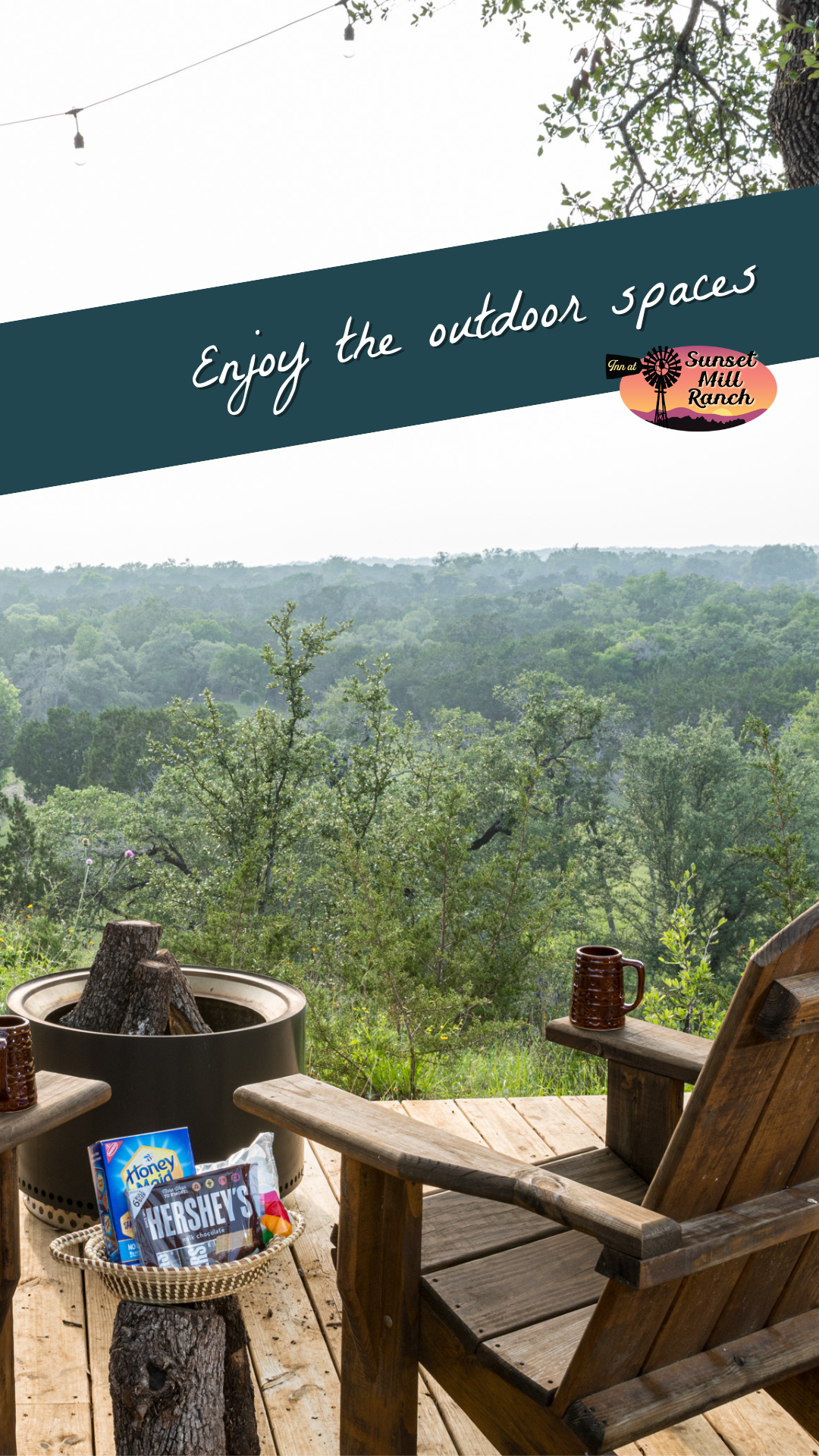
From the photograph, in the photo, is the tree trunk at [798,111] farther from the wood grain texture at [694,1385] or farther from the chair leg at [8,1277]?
the chair leg at [8,1277]

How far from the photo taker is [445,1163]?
107cm

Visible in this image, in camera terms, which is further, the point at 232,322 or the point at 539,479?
the point at 539,479

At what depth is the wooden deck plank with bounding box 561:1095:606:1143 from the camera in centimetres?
237

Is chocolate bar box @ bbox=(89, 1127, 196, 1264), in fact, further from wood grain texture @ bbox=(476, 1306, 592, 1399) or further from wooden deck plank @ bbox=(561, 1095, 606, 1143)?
wooden deck plank @ bbox=(561, 1095, 606, 1143)

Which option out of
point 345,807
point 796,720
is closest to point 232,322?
point 345,807

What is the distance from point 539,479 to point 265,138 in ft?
33.2

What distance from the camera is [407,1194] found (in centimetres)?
115

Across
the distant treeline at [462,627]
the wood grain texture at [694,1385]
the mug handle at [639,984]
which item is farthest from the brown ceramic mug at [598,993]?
the distant treeline at [462,627]

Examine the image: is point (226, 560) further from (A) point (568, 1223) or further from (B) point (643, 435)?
(A) point (568, 1223)

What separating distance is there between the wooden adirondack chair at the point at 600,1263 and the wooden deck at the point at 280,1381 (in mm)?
246

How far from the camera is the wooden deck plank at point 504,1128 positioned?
2.26 meters

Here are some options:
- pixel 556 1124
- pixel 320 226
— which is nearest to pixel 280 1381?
pixel 556 1124

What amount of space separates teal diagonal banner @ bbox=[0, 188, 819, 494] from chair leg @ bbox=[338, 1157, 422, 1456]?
10.6ft

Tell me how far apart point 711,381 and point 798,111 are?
302 cm
